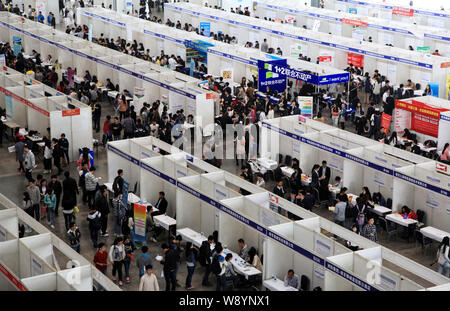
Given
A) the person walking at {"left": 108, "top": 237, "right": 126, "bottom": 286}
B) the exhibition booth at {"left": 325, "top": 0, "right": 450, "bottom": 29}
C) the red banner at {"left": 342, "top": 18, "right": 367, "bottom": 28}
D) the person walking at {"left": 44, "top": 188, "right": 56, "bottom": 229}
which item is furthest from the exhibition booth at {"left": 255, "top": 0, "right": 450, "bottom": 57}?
the person walking at {"left": 108, "top": 237, "right": 126, "bottom": 286}

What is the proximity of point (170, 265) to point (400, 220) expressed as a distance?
20.1 ft

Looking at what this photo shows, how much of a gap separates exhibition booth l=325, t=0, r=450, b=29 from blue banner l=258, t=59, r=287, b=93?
18435mm

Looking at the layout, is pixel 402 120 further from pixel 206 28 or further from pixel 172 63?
pixel 206 28

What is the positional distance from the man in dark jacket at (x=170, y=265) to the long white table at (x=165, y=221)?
2548 mm

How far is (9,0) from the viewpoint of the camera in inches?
1933

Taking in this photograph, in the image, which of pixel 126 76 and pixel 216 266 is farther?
pixel 126 76

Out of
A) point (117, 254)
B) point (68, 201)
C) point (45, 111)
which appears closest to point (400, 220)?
point (117, 254)

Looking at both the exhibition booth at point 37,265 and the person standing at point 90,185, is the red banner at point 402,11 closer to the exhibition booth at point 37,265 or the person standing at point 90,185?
the person standing at point 90,185

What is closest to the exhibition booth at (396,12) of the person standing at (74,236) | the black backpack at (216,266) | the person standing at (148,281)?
the person standing at (74,236)

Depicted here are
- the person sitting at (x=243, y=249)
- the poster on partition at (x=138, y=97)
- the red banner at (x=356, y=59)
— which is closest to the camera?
the person sitting at (x=243, y=249)

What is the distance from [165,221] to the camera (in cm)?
1745

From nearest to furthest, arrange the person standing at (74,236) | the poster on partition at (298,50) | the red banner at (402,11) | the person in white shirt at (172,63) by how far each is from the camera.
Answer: the person standing at (74,236) → the poster on partition at (298,50) → the person in white shirt at (172,63) → the red banner at (402,11)

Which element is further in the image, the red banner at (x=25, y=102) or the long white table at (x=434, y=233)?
the red banner at (x=25, y=102)

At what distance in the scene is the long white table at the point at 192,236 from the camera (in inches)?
656
